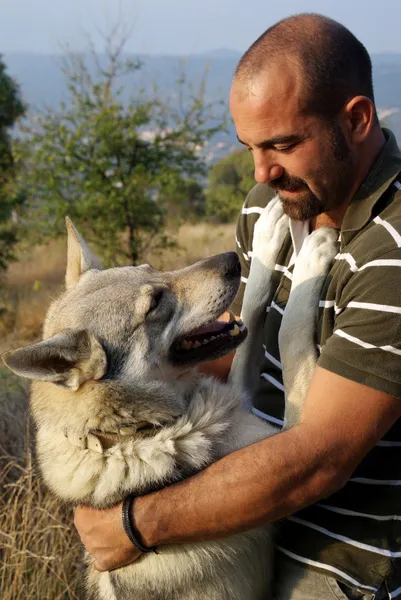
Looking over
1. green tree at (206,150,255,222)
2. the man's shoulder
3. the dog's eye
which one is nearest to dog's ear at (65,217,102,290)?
the dog's eye

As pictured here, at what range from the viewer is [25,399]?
5.45 metres

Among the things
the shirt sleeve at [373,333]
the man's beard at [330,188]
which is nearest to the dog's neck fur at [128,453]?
the shirt sleeve at [373,333]

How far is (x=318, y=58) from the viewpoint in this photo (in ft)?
8.27

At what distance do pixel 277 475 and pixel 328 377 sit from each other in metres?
0.37

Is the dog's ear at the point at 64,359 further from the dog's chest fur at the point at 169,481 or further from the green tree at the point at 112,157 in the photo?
the green tree at the point at 112,157

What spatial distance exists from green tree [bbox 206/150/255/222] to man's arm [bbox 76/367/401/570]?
1160cm

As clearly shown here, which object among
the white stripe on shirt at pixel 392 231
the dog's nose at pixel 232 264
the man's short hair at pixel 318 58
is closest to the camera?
the white stripe on shirt at pixel 392 231

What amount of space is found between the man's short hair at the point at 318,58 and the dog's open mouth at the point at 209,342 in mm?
1069

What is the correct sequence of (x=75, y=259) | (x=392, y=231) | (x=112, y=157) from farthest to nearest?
(x=112, y=157) < (x=75, y=259) < (x=392, y=231)

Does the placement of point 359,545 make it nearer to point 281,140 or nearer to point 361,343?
point 361,343

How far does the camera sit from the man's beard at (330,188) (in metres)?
2.59

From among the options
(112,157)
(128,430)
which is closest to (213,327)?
(128,430)

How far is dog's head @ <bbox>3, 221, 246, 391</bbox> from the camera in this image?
2.77 metres

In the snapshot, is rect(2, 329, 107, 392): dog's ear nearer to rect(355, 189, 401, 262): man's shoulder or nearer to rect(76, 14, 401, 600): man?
rect(76, 14, 401, 600): man
